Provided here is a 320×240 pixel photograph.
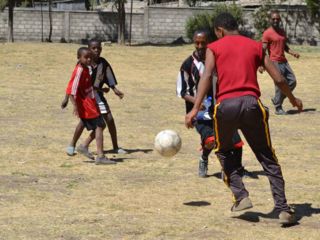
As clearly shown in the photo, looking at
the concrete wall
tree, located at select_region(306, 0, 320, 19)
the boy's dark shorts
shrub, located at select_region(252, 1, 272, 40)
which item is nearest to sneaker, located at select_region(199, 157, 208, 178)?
the boy's dark shorts

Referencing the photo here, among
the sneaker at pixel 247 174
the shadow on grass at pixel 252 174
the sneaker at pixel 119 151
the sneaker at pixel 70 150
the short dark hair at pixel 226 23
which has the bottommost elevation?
the sneaker at pixel 119 151

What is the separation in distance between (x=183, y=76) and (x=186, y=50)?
22.8m

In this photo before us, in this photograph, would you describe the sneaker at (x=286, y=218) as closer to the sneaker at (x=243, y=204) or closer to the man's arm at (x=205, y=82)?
the sneaker at (x=243, y=204)

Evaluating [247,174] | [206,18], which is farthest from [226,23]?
[206,18]

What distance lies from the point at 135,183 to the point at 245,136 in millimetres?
2381

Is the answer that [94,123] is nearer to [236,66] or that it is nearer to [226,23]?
[226,23]

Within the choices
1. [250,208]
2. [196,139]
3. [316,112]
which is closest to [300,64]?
[316,112]

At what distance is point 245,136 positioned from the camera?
7.19 metres

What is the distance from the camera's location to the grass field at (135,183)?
7066mm

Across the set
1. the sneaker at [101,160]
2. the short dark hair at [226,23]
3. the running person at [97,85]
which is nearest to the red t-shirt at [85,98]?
the running person at [97,85]

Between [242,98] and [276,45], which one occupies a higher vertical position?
[242,98]

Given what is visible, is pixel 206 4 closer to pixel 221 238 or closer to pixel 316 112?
pixel 316 112

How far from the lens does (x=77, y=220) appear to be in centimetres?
734

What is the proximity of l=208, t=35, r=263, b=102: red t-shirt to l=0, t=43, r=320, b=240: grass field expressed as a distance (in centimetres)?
123
